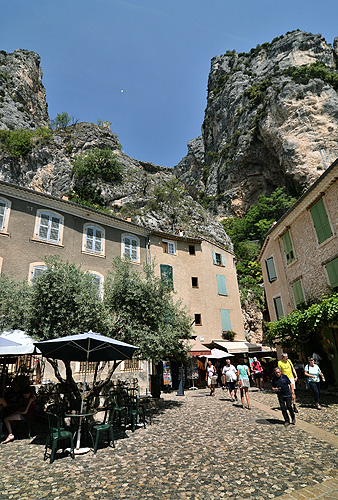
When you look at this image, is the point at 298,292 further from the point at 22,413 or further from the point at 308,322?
the point at 22,413

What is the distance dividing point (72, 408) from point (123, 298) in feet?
12.6

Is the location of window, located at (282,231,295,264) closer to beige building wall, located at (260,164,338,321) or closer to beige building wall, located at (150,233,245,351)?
beige building wall, located at (260,164,338,321)

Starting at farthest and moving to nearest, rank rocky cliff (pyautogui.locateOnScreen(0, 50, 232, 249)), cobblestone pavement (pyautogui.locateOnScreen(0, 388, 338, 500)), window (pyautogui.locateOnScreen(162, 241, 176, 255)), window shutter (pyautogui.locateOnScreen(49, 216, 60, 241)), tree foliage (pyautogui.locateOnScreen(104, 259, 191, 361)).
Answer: rocky cliff (pyautogui.locateOnScreen(0, 50, 232, 249)) → window (pyautogui.locateOnScreen(162, 241, 176, 255)) → window shutter (pyautogui.locateOnScreen(49, 216, 60, 241)) → tree foliage (pyautogui.locateOnScreen(104, 259, 191, 361)) → cobblestone pavement (pyautogui.locateOnScreen(0, 388, 338, 500))

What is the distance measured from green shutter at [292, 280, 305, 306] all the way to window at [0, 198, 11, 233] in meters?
16.2

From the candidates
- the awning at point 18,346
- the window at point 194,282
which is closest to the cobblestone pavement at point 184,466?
the awning at point 18,346

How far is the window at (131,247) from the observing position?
19.0 meters

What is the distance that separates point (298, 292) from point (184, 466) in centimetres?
1368

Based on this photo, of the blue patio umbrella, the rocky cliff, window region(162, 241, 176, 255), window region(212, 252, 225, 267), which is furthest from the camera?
the rocky cliff

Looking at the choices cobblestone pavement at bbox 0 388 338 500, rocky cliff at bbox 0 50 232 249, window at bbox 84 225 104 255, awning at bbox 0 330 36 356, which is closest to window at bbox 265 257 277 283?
rocky cliff at bbox 0 50 232 249

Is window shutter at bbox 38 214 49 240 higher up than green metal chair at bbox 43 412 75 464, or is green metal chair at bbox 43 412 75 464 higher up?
window shutter at bbox 38 214 49 240

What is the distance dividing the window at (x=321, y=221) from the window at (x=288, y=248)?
9.28ft

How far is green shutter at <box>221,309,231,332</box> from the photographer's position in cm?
2245

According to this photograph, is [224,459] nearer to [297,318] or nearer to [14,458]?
[14,458]

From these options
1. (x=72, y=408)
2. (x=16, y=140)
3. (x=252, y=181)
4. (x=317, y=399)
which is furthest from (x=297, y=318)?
(x=252, y=181)
